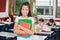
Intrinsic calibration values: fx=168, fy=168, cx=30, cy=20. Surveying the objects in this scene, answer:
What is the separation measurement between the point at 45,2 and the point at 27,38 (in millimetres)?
6628

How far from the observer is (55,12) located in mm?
7996

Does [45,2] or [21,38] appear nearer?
→ [21,38]

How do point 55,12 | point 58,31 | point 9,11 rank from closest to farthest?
point 58,31 → point 55,12 → point 9,11

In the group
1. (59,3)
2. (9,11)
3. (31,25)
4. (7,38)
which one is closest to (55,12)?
(59,3)

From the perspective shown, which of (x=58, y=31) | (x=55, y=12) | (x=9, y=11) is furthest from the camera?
(x=9, y=11)

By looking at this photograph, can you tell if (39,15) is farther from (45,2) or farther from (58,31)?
(58,31)

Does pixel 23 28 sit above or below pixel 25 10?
below

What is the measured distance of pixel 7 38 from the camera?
122 inches

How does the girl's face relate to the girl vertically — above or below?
above

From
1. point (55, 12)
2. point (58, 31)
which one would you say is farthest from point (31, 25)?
point (55, 12)

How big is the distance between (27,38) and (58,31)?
367 centimetres

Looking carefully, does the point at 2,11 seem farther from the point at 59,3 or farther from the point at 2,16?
the point at 59,3

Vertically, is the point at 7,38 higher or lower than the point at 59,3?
lower

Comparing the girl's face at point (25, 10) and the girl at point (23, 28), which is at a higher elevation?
the girl's face at point (25, 10)
